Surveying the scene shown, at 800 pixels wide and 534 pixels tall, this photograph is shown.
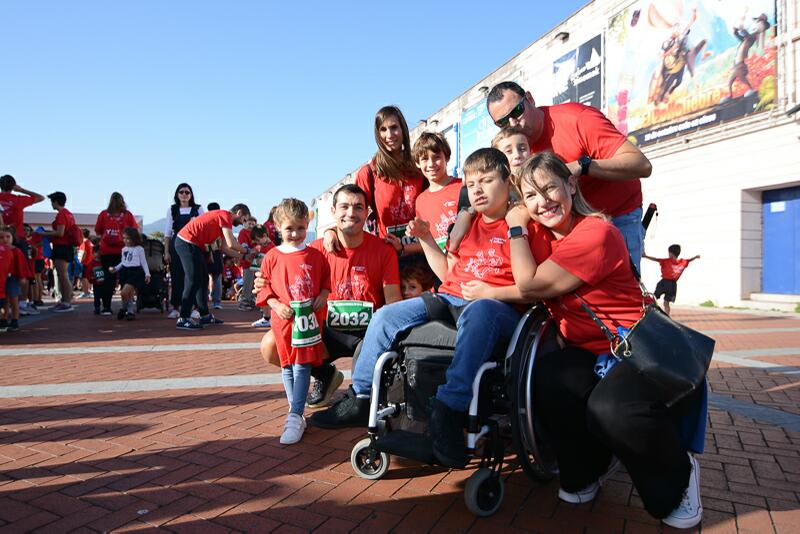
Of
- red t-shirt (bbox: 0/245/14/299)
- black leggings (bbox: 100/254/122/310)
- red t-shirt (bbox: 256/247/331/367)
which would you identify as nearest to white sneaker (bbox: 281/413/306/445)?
red t-shirt (bbox: 256/247/331/367)

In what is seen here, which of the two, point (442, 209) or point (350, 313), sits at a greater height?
point (442, 209)

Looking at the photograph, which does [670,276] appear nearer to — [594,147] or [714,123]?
[714,123]

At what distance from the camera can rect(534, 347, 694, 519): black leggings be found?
2080 mm

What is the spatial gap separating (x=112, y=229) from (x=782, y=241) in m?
14.6

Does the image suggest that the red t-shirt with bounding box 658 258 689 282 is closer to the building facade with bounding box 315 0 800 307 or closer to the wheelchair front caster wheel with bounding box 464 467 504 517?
the building facade with bounding box 315 0 800 307

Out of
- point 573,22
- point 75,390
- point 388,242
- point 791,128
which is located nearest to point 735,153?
point 791,128

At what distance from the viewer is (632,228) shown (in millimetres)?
3168

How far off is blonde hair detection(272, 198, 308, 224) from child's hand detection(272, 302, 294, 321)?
575 mm

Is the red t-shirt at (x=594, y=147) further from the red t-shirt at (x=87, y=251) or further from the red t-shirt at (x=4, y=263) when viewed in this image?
the red t-shirt at (x=87, y=251)

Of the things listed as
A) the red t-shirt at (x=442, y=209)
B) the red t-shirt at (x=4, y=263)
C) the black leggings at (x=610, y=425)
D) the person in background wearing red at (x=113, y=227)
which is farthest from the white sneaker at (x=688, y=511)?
the person in background wearing red at (x=113, y=227)

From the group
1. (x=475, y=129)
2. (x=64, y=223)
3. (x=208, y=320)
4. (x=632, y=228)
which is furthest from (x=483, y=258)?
(x=475, y=129)

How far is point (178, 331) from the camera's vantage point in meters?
8.23

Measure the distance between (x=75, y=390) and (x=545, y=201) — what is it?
402cm

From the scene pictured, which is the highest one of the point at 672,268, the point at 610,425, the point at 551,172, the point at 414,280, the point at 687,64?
the point at 687,64
